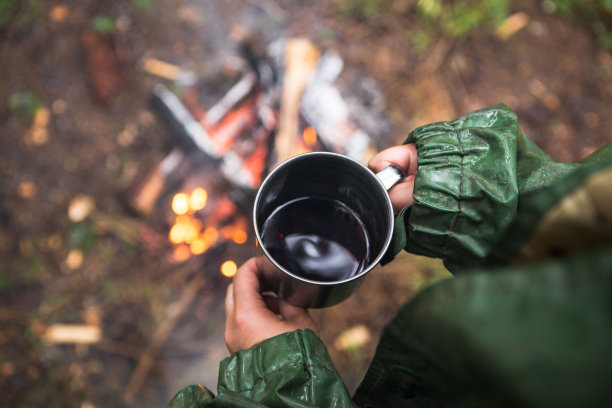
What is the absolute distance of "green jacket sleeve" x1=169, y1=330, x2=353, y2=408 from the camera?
3.39 ft

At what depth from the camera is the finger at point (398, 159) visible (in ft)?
4.34

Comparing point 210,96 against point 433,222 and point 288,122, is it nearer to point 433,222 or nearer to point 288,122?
point 288,122

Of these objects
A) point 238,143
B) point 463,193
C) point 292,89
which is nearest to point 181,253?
point 238,143

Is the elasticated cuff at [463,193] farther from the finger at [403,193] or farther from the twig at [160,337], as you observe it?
the twig at [160,337]

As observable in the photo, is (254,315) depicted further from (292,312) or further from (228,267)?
(228,267)

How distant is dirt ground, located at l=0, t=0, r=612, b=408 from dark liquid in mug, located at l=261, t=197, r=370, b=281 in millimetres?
1190

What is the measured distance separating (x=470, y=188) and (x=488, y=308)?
2.29 ft

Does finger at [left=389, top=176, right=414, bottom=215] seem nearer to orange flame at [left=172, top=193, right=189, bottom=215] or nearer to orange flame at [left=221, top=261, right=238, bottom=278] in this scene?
orange flame at [left=221, top=261, right=238, bottom=278]

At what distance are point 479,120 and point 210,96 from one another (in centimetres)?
194

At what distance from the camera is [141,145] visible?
271 cm

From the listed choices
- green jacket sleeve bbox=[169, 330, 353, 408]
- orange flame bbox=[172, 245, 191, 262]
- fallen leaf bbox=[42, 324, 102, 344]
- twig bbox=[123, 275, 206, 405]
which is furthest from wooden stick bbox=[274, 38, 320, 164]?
fallen leaf bbox=[42, 324, 102, 344]

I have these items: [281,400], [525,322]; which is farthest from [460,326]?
[281,400]

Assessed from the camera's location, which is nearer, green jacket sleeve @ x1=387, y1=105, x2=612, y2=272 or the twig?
green jacket sleeve @ x1=387, y1=105, x2=612, y2=272

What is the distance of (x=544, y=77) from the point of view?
10.2 feet
